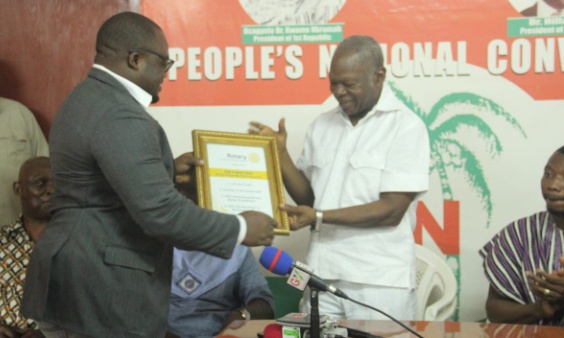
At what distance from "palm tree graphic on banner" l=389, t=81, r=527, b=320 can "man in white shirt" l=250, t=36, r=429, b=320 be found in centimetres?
81

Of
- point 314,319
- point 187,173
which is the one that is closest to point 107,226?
point 314,319

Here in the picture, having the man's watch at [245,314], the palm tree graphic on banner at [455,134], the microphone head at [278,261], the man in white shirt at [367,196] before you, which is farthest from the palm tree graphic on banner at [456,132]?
the microphone head at [278,261]

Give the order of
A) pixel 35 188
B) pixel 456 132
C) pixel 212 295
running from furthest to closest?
pixel 456 132 < pixel 35 188 < pixel 212 295

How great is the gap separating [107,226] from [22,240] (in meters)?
1.81

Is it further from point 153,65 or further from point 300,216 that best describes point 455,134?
point 153,65

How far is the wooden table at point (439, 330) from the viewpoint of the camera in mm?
2750

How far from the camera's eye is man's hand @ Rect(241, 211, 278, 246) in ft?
8.60

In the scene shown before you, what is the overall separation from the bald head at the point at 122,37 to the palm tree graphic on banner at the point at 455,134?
2.11 meters

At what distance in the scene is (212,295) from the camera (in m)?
3.80

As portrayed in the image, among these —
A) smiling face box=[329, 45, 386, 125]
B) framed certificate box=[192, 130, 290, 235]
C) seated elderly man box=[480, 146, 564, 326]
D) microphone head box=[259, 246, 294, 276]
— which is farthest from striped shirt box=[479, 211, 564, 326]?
microphone head box=[259, 246, 294, 276]

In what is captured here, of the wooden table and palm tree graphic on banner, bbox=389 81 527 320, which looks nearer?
the wooden table

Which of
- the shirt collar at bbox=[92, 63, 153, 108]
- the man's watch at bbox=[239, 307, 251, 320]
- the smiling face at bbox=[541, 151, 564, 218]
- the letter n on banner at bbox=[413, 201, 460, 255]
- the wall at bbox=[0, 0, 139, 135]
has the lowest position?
the man's watch at bbox=[239, 307, 251, 320]

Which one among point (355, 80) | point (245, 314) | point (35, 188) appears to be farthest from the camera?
point (35, 188)

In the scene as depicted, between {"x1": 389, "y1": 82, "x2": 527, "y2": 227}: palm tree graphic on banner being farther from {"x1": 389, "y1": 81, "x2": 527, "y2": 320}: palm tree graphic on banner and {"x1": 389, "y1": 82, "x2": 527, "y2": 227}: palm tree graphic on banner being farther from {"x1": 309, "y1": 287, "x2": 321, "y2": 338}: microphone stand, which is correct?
{"x1": 309, "y1": 287, "x2": 321, "y2": 338}: microphone stand
